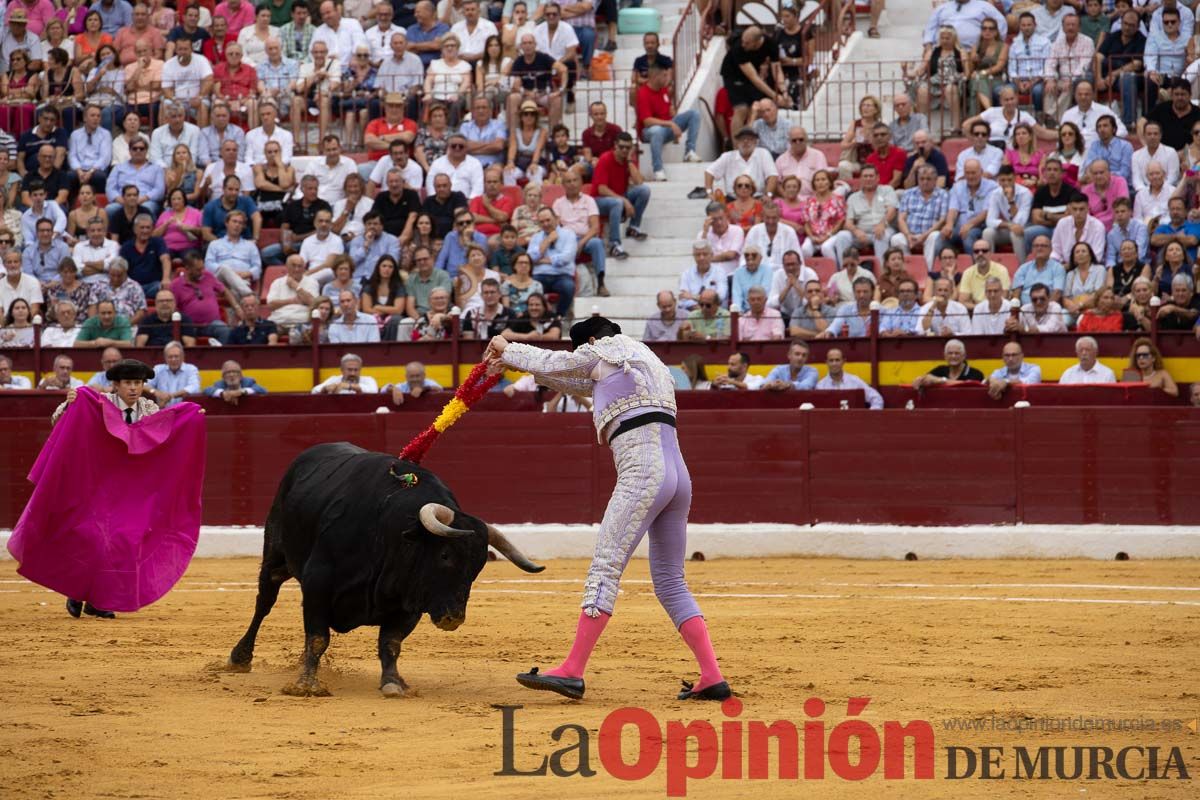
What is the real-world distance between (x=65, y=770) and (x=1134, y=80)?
39.7 ft

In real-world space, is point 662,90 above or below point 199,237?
above

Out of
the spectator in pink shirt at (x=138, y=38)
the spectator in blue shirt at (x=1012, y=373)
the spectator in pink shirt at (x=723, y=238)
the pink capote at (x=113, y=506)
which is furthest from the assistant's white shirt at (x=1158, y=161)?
the spectator in pink shirt at (x=138, y=38)

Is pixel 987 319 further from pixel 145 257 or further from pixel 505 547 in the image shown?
pixel 145 257

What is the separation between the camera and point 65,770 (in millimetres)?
5719

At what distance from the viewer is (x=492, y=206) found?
16.1 m

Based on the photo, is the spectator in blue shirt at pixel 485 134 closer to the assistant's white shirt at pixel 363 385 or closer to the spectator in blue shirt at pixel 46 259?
the assistant's white shirt at pixel 363 385

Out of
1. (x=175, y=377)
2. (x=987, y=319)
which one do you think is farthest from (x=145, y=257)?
(x=987, y=319)

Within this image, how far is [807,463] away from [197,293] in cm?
572

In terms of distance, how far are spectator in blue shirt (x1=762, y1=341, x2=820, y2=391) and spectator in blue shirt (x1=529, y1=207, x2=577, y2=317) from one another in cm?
208

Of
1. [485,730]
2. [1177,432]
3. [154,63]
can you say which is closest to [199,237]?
[154,63]

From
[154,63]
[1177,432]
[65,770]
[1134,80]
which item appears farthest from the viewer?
[154,63]

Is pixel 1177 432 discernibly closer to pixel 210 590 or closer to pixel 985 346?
pixel 985 346

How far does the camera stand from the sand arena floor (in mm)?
5531

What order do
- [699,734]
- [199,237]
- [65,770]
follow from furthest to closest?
1. [199,237]
2. [699,734]
3. [65,770]
